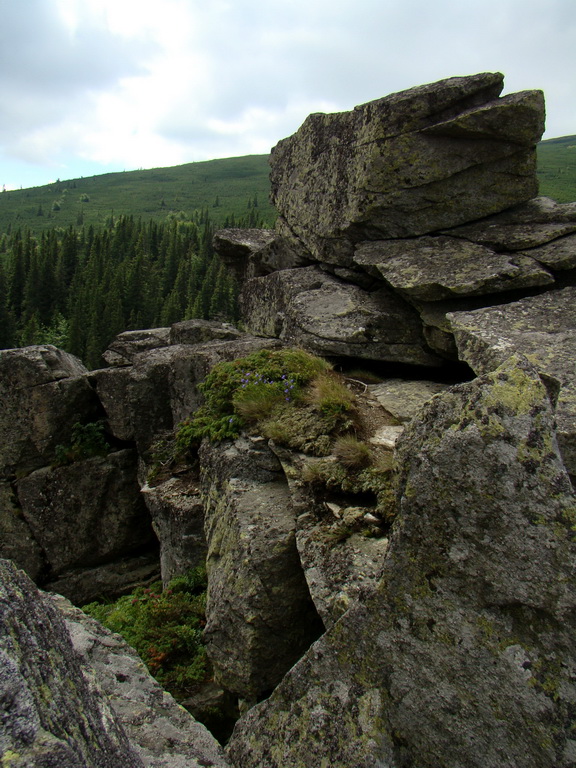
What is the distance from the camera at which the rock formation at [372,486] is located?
5.20 meters

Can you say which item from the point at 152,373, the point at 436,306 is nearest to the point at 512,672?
the point at 436,306

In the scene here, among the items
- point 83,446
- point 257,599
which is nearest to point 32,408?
point 83,446

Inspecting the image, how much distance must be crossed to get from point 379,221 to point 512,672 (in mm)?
11035

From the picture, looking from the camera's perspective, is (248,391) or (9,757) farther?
(248,391)

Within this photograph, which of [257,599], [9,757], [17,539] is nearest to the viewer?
[9,757]

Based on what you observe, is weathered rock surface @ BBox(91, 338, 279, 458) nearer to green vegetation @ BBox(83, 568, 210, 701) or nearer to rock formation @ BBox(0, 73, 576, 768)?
rock formation @ BBox(0, 73, 576, 768)

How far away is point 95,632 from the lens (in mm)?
7188

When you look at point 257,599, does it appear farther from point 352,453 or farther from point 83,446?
point 83,446

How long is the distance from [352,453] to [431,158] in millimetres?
7957

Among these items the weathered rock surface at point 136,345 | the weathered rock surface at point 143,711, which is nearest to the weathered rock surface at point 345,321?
the weathered rock surface at point 143,711

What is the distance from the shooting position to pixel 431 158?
12555mm

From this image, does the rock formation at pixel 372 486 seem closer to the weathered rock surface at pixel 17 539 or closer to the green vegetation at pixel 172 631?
the weathered rock surface at pixel 17 539

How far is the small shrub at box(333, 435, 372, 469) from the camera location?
828 cm

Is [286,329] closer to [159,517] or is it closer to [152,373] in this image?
[152,373]
